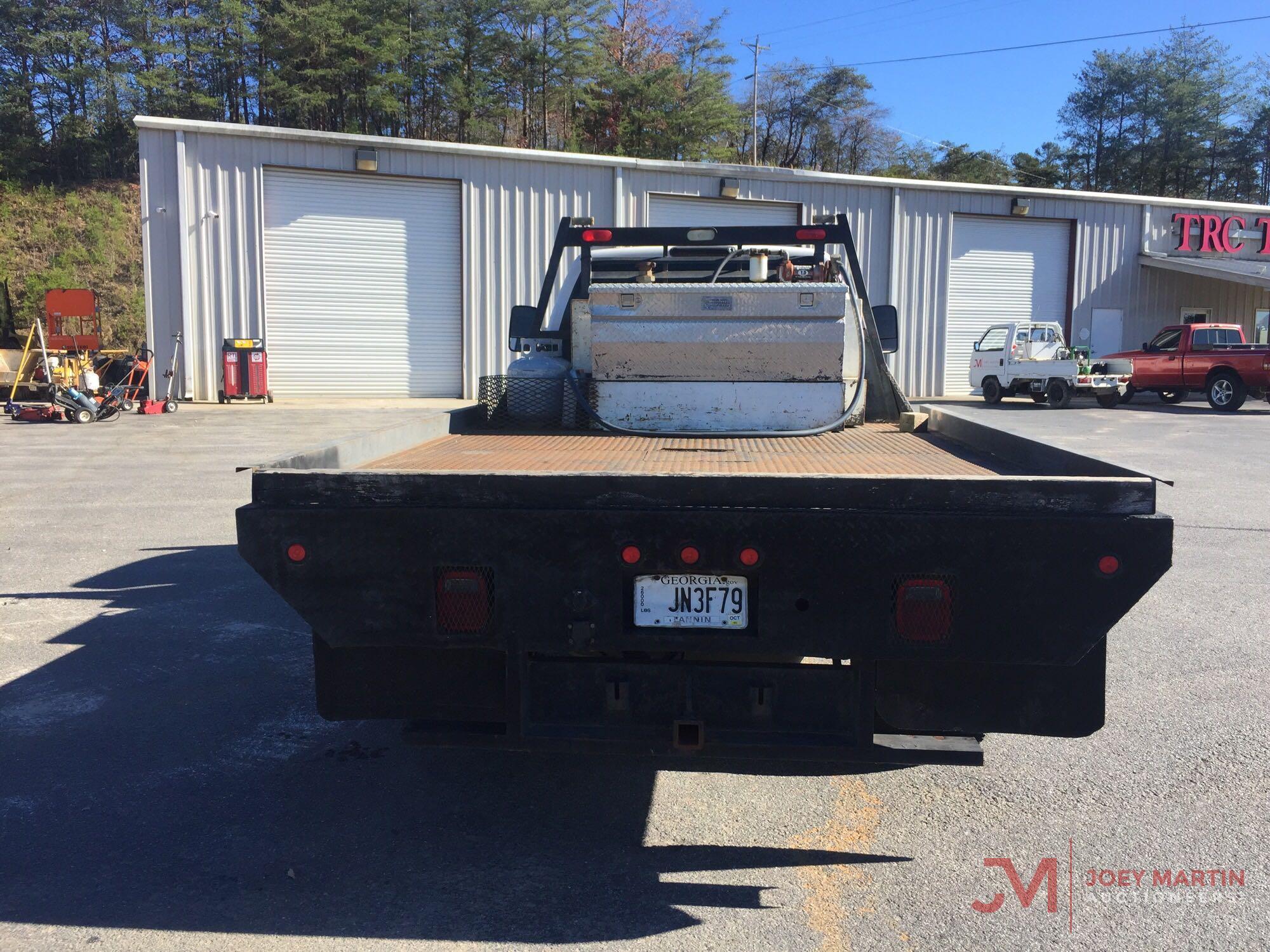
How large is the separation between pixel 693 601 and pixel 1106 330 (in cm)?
2980

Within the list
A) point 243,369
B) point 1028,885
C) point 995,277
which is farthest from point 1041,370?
point 1028,885

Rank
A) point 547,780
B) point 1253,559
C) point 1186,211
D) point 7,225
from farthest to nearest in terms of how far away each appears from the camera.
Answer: point 7,225
point 1186,211
point 1253,559
point 547,780

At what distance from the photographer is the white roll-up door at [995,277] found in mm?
27328

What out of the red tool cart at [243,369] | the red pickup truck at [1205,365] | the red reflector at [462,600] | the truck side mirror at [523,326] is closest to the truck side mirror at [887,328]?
the truck side mirror at [523,326]

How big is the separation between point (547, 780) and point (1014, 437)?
224 cm

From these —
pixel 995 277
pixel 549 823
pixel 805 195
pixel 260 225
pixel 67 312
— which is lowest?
pixel 549 823

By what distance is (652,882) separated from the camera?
301 cm

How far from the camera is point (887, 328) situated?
567 cm

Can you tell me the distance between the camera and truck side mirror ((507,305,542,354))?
5.85 m

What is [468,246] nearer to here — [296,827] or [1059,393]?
[1059,393]

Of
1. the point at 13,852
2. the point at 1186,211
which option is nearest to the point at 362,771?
the point at 13,852

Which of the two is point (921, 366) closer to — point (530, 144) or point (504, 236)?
point (504, 236)

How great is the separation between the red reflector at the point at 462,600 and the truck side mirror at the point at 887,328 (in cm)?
345

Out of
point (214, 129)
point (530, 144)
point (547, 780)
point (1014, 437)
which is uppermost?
point (530, 144)
